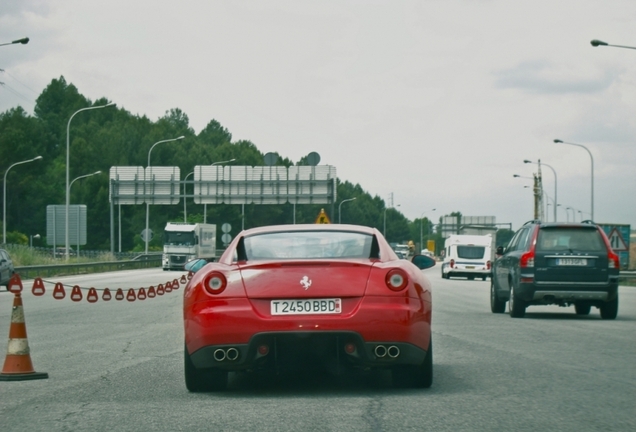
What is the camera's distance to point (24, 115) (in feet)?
440

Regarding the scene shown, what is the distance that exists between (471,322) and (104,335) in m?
5.80

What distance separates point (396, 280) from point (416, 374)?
86cm

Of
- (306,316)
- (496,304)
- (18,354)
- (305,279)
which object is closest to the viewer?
(306,316)

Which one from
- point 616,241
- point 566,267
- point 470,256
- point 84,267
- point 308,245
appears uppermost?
point 308,245

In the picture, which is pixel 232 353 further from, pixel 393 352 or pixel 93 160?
pixel 93 160

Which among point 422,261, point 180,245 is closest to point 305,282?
point 422,261

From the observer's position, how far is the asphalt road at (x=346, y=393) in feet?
23.6

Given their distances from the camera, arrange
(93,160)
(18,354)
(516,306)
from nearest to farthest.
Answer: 1. (18,354)
2. (516,306)
3. (93,160)

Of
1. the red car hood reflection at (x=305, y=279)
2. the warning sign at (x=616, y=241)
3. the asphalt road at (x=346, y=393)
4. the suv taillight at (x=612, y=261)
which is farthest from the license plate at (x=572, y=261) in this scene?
the warning sign at (x=616, y=241)

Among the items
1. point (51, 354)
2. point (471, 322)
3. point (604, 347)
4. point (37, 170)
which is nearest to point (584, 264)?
point (471, 322)

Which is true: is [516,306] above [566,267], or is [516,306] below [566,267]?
below

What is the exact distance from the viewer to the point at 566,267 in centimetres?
1906

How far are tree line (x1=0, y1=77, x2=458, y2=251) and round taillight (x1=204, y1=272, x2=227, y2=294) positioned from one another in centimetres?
10145

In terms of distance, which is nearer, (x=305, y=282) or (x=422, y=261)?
(x=305, y=282)
